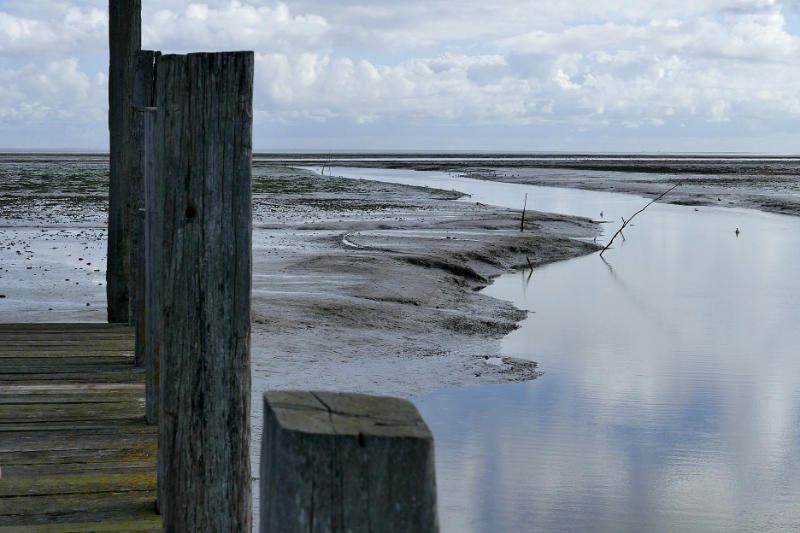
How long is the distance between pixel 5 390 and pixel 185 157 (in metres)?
3.39

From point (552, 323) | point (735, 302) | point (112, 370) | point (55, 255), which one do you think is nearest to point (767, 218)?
point (735, 302)

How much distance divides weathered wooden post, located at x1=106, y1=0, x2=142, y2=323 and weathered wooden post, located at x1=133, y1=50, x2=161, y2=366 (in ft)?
0.26

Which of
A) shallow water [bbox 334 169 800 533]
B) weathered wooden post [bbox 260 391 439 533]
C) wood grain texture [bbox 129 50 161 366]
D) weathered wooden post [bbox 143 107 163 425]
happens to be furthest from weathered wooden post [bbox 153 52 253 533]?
shallow water [bbox 334 169 800 533]

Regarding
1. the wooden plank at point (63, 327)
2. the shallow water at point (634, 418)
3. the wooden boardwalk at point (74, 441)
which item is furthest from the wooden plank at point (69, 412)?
the wooden plank at point (63, 327)

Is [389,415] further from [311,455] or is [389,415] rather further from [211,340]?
[211,340]

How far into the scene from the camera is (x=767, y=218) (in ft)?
89.7

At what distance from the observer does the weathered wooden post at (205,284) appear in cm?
243

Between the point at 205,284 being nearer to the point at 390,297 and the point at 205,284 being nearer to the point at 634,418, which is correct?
the point at 634,418

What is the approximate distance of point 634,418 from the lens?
7.25 meters

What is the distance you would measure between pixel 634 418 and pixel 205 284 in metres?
5.46

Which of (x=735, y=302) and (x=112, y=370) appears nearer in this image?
(x=112, y=370)

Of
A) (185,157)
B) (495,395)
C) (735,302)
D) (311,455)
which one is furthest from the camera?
(735,302)

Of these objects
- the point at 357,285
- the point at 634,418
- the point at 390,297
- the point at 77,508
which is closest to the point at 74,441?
the point at 77,508

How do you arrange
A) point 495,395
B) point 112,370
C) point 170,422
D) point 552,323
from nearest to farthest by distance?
point 170,422 → point 112,370 → point 495,395 → point 552,323
